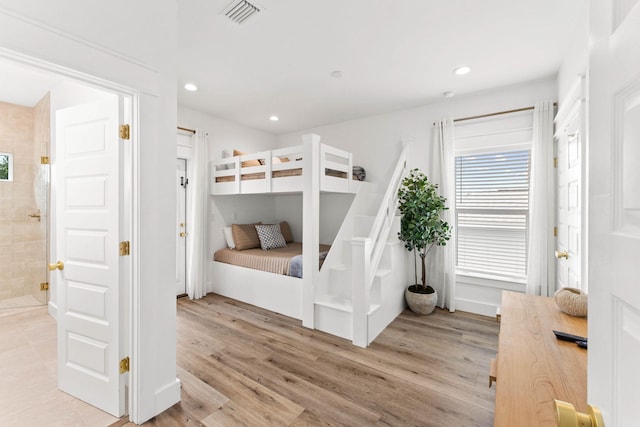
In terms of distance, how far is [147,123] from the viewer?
1.71m

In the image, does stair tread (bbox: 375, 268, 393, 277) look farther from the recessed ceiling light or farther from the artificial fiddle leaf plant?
the recessed ceiling light

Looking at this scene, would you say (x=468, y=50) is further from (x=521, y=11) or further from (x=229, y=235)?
(x=229, y=235)

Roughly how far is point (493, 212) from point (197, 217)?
12.9 feet

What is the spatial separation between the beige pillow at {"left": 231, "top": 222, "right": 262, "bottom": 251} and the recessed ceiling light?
336cm

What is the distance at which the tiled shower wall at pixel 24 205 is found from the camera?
358 cm

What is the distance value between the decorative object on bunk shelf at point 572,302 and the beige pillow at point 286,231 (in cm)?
372

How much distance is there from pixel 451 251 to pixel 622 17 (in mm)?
3368

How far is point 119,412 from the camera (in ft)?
5.66

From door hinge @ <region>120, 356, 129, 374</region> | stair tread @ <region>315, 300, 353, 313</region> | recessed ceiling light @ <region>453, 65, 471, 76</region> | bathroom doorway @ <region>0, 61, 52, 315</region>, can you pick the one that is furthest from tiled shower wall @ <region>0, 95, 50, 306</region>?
recessed ceiling light @ <region>453, 65, 471, 76</region>

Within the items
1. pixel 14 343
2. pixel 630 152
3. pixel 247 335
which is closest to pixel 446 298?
pixel 247 335

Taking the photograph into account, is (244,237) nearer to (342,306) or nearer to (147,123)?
(342,306)

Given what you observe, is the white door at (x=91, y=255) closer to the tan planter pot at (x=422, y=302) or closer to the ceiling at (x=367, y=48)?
the ceiling at (x=367, y=48)

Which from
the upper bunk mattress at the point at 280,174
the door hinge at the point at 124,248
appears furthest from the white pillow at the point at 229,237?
the door hinge at the point at 124,248

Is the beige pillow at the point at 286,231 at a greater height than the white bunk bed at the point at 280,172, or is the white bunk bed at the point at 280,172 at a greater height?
the white bunk bed at the point at 280,172
